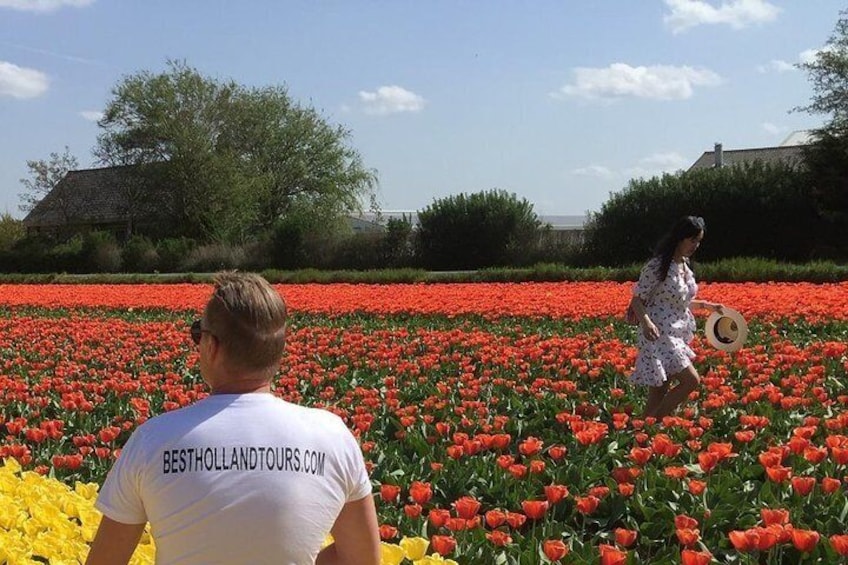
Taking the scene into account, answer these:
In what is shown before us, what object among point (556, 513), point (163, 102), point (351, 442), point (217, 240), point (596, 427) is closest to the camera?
point (351, 442)

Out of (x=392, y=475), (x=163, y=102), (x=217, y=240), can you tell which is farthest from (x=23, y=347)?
(x=163, y=102)

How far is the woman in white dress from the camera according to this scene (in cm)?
621

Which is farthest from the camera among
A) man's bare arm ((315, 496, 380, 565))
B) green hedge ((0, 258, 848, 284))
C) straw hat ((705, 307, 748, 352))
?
green hedge ((0, 258, 848, 284))

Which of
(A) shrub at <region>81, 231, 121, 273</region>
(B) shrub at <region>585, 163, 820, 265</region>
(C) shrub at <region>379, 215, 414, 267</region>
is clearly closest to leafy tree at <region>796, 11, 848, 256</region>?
(B) shrub at <region>585, 163, 820, 265</region>

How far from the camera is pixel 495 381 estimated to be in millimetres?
7457

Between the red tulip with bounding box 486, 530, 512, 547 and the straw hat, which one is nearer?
the red tulip with bounding box 486, 530, 512, 547

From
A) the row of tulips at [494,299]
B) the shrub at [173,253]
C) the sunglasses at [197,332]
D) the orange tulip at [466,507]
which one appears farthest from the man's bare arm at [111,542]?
the shrub at [173,253]

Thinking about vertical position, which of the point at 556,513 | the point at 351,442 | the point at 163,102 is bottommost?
the point at 556,513

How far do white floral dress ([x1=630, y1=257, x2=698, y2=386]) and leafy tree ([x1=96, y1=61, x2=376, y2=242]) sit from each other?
42024mm

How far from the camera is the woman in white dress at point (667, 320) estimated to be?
6215 mm

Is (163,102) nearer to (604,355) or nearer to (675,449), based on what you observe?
(604,355)

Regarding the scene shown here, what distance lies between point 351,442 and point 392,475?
242cm

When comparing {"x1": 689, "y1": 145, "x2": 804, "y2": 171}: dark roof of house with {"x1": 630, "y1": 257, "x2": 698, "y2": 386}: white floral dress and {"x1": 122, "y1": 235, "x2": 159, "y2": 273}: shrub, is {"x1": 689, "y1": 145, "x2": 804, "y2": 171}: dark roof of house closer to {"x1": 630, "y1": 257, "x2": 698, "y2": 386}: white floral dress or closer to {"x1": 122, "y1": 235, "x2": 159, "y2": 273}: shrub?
{"x1": 122, "y1": 235, "x2": 159, "y2": 273}: shrub

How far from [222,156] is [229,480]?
164ft
